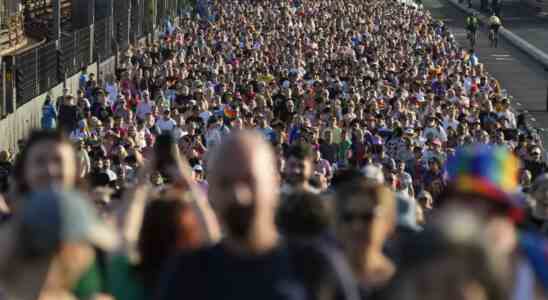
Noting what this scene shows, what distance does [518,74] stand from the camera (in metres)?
51.1

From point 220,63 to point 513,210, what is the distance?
29081 millimetres

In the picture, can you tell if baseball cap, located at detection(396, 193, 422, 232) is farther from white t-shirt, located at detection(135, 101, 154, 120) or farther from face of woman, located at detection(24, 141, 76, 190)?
white t-shirt, located at detection(135, 101, 154, 120)

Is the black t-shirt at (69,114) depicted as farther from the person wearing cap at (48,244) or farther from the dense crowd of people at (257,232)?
the person wearing cap at (48,244)

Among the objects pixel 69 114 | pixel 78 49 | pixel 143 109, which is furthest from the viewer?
pixel 78 49

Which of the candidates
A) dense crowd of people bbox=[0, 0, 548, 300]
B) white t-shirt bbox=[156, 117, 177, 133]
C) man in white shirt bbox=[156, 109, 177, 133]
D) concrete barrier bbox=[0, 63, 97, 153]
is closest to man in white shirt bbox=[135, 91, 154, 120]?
man in white shirt bbox=[156, 109, 177, 133]

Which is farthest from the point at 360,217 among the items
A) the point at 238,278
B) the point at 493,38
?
the point at 493,38

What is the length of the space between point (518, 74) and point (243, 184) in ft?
152

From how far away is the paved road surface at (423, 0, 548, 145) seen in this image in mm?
39562

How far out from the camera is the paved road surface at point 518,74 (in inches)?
1558

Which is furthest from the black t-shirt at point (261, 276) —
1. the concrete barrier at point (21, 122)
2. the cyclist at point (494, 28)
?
the cyclist at point (494, 28)

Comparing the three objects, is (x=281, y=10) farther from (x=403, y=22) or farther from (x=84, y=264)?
(x=84, y=264)

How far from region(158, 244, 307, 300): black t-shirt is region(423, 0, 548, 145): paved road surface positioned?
86.3 feet

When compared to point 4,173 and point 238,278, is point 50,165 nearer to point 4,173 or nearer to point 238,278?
point 238,278

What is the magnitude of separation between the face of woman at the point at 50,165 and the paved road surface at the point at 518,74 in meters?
25.3
